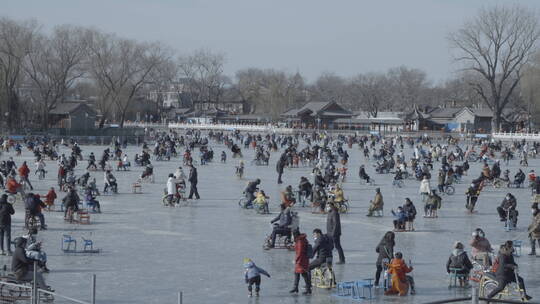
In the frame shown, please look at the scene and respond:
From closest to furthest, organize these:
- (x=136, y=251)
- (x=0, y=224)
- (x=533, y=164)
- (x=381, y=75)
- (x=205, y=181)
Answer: (x=0, y=224)
(x=136, y=251)
(x=205, y=181)
(x=533, y=164)
(x=381, y=75)

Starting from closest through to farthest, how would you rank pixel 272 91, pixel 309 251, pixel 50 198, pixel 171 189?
pixel 309 251 < pixel 50 198 < pixel 171 189 < pixel 272 91

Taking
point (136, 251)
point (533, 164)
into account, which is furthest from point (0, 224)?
point (533, 164)

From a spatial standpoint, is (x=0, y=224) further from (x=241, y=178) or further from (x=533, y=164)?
(x=533, y=164)

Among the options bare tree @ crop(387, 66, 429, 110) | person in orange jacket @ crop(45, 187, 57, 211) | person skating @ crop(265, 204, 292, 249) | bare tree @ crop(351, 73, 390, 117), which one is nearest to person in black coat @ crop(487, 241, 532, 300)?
person skating @ crop(265, 204, 292, 249)

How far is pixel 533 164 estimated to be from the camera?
50250 millimetres

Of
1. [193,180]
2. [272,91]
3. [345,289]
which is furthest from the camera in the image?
[272,91]

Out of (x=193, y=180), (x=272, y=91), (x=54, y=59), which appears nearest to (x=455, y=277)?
(x=193, y=180)

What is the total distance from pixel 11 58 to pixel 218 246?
206 ft

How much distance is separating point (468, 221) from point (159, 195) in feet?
37.8

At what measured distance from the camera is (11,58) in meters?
74.7

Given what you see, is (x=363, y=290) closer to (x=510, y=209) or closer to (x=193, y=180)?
(x=510, y=209)

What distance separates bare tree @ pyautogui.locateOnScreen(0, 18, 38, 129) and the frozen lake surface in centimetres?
4601

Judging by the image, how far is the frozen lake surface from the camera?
1330 cm

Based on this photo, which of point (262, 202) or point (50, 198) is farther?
point (262, 202)
